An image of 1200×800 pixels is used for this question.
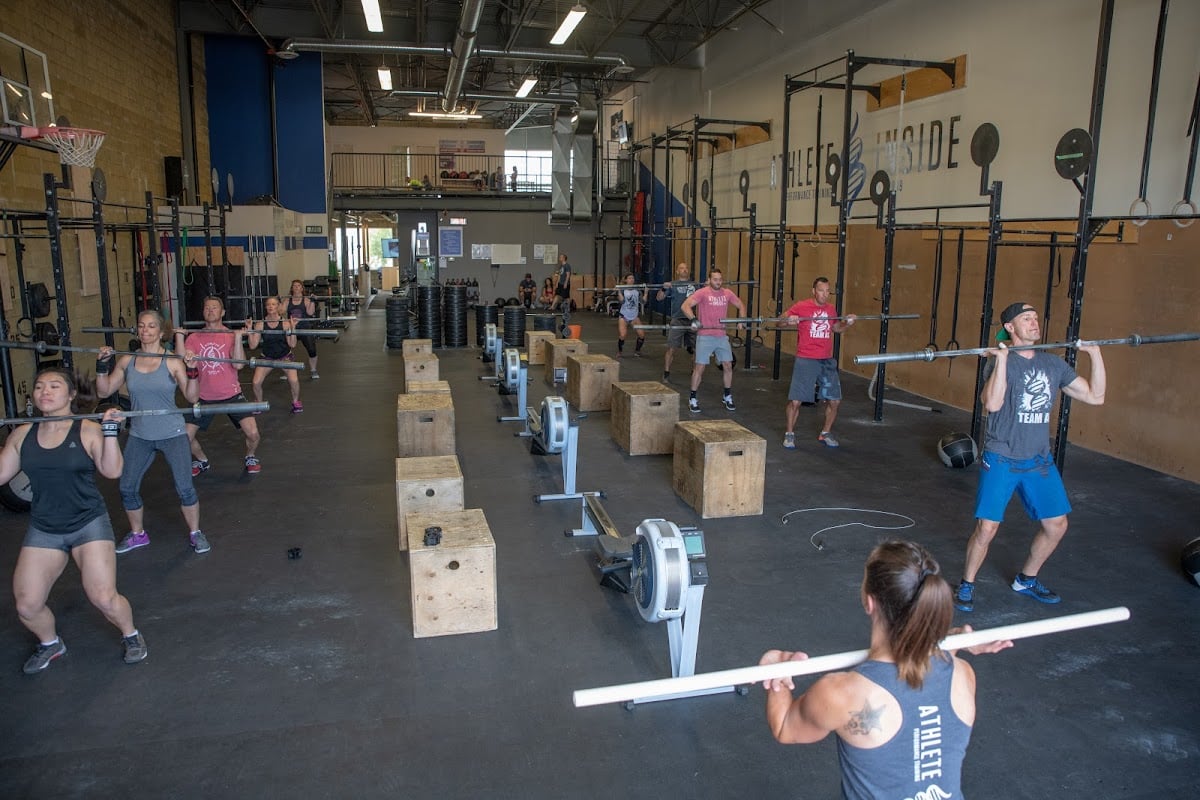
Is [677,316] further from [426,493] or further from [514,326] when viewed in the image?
[426,493]

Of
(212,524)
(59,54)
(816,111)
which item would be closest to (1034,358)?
(212,524)

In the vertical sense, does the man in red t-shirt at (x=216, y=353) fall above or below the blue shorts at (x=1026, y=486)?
above

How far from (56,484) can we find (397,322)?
11435 millimetres

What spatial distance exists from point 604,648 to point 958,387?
6.94 metres

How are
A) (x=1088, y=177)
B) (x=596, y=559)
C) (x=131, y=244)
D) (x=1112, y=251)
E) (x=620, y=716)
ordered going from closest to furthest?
(x=620, y=716)
(x=596, y=559)
(x=1088, y=177)
(x=1112, y=251)
(x=131, y=244)

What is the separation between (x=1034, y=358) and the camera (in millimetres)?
4156

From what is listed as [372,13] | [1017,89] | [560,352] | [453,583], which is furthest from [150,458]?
[372,13]

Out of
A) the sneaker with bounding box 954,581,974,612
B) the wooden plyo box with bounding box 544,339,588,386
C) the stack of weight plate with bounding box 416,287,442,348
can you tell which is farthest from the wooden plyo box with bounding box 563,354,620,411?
the stack of weight plate with bounding box 416,287,442,348

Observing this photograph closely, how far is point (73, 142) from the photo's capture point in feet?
24.6

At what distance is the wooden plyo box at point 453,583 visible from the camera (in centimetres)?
388

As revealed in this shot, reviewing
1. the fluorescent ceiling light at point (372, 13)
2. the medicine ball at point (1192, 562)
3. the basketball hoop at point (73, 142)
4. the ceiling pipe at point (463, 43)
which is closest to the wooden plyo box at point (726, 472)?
the medicine ball at point (1192, 562)

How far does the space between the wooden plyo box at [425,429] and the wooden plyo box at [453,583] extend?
2532 millimetres

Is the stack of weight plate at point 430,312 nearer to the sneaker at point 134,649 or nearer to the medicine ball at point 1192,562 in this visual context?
the sneaker at point 134,649

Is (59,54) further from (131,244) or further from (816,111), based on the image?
(816,111)
